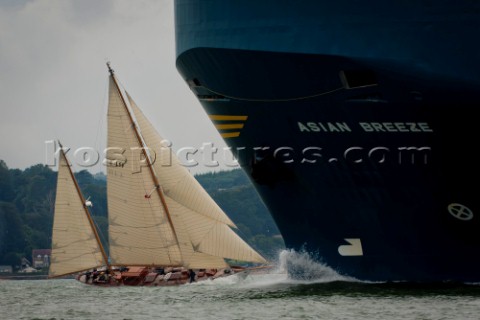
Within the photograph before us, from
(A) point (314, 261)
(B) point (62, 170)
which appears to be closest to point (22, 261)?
(B) point (62, 170)

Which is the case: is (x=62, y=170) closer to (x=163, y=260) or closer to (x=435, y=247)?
(x=163, y=260)

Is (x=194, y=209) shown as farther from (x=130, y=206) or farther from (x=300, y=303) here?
(x=300, y=303)

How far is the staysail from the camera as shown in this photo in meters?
58.6

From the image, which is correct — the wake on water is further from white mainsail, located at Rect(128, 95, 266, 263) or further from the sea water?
white mainsail, located at Rect(128, 95, 266, 263)

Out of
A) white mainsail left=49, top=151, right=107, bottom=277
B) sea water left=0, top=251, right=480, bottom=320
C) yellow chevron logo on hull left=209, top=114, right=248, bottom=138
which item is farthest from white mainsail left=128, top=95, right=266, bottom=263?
yellow chevron logo on hull left=209, top=114, right=248, bottom=138

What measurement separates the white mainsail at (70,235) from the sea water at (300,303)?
21396 millimetres

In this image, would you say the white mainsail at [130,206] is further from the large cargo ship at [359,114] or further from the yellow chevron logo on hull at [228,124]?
the large cargo ship at [359,114]

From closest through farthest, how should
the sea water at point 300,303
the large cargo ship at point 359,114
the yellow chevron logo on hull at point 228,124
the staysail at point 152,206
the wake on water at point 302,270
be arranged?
the sea water at point 300,303 → the large cargo ship at point 359,114 → the yellow chevron logo on hull at point 228,124 → the wake on water at point 302,270 → the staysail at point 152,206

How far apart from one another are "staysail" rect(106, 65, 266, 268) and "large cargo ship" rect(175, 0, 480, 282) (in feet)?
68.8

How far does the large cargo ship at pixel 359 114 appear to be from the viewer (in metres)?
32.0

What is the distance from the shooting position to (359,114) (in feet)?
110

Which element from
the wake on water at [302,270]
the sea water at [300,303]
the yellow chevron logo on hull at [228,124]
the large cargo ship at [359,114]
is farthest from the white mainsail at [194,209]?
the large cargo ship at [359,114]

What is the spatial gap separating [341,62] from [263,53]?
7.98ft

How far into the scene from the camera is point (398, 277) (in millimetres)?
35312
